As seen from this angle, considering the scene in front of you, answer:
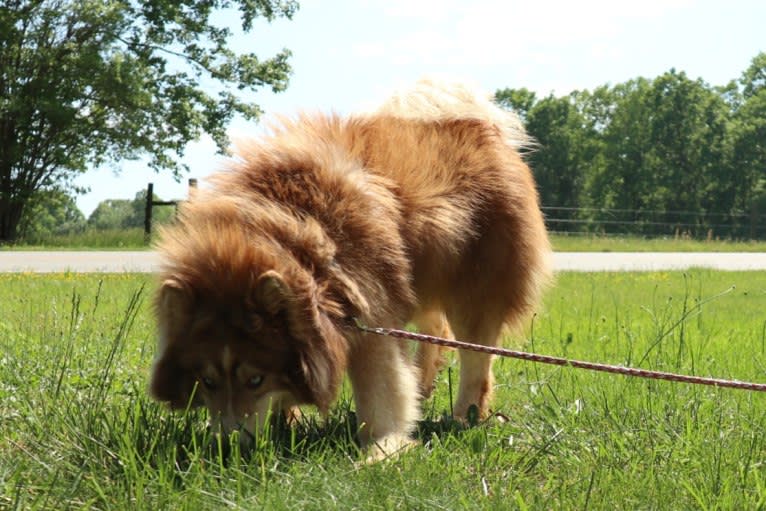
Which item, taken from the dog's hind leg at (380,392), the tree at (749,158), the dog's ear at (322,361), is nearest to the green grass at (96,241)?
the dog's hind leg at (380,392)

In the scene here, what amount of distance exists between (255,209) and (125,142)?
2795 cm

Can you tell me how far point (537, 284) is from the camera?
5223 millimetres

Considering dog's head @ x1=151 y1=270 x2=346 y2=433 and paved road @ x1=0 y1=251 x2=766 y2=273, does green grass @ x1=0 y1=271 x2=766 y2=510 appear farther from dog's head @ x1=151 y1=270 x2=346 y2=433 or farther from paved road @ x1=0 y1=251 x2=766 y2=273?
paved road @ x1=0 y1=251 x2=766 y2=273

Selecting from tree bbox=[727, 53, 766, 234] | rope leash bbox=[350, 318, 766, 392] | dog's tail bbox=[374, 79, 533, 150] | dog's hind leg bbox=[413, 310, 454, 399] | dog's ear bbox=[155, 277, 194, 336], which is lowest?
dog's hind leg bbox=[413, 310, 454, 399]

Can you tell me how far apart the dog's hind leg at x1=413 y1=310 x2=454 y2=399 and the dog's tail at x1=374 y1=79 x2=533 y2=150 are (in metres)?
1.16

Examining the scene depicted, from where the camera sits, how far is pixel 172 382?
3715 mm

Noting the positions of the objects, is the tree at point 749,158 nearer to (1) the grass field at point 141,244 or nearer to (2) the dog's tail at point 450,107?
(1) the grass field at point 141,244

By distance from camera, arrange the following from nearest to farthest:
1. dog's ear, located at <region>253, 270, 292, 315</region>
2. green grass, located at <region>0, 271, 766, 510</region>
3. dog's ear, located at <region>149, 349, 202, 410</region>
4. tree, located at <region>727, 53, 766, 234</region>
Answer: green grass, located at <region>0, 271, 766, 510</region> < dog's ear, located at <region>253, 270, 292, 315</region> < dog's ear, located at <region>149, 349, 202, 410</region> < tree, located at <region>727, 53, 766, 234</region>

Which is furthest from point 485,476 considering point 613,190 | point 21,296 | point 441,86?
point 613,190

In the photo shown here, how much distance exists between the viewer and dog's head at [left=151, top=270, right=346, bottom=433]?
139 inches

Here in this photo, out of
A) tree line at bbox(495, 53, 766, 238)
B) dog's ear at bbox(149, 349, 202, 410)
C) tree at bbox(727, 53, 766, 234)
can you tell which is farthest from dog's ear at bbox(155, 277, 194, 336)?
tree at bbox(727, 53, 766, 234)

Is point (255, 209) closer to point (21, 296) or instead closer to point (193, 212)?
point (193, 212)

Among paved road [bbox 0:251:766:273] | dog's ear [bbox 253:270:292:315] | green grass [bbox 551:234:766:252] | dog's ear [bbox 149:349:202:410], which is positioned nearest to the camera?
dog's ear [bbox 253:270:292:315]

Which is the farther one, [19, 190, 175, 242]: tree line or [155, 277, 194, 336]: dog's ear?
[19, 190, 175, 242]: tree line
